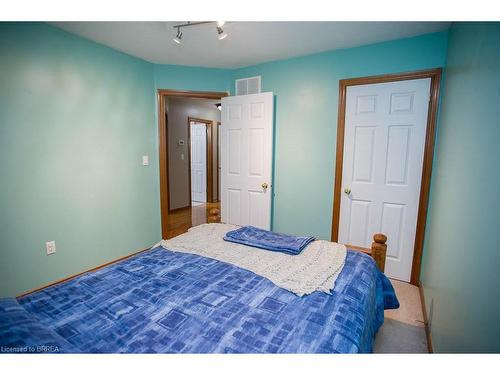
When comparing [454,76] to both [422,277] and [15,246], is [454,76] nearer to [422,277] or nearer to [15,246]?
[422,277]

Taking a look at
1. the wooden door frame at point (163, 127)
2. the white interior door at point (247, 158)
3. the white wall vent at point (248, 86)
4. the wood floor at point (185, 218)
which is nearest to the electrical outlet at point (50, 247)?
the wooden door frame at point (163, 127)

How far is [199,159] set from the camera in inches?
241

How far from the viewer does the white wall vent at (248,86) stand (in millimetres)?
3141

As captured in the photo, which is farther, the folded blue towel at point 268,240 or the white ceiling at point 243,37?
the white ceiling at point 243,37

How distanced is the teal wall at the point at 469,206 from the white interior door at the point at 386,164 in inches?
15.9

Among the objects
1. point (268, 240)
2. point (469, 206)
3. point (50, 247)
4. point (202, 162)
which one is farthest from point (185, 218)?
point (469, 206)

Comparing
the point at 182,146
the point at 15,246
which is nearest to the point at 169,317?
the point at 15,246

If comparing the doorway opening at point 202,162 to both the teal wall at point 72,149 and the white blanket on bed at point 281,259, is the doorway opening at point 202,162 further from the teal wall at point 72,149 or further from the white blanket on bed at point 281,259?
the white blanket on bed at point 281,259

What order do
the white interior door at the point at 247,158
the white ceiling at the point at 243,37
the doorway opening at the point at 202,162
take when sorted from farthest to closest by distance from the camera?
the doorway opening at the point at 202,162
the white interior door at the point at 247,158
the white ceiling at the point at 243,37

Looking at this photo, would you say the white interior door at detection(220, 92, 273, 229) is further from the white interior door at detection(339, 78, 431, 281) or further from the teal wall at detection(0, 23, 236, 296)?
the white interior door at detection(339, 78, 431, 281)

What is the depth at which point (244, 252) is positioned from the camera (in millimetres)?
1664

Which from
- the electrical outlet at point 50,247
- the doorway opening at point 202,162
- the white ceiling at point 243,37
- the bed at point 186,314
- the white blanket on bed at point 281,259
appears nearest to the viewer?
the bed at point 186,314

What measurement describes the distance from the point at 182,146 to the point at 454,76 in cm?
458

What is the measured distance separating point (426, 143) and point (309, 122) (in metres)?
1.17
